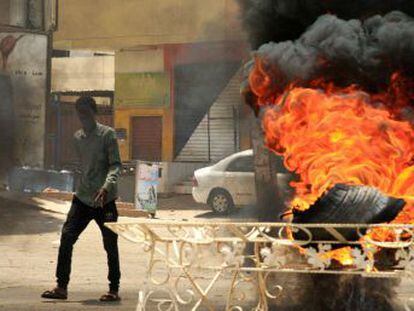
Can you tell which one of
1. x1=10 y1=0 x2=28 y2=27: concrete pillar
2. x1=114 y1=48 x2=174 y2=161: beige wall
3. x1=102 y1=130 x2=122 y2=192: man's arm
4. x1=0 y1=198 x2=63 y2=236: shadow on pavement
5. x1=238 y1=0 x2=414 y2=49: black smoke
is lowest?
x1=0 y1=198 x2=63 y2=236: shadow on pavement

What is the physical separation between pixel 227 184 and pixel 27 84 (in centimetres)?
673

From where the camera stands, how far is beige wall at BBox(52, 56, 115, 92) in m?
30.2

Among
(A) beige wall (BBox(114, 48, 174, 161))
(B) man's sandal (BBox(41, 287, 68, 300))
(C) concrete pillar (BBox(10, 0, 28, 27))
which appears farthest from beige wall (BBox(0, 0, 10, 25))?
(B) man's sandal (BBox(41, 287, 68, 300))

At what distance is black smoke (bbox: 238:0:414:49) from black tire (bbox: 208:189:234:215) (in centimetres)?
1235

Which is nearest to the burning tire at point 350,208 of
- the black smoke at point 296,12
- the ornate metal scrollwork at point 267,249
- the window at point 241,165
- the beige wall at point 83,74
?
the ornate metal scrollwork at point 267,249

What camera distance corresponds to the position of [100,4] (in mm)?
27047

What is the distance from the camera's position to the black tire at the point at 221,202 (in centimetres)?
2006

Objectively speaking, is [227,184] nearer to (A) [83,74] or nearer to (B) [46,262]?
(B) [46,262]

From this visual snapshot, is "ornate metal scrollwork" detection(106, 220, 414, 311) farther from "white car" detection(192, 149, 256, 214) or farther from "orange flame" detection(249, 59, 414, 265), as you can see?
"white car" detection(192, 149, 256, 214)

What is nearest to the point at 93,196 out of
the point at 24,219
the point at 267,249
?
the point at 267,249

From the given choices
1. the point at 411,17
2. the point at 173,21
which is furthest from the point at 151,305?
the point at 173,21

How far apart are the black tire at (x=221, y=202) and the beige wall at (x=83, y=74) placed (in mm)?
10626

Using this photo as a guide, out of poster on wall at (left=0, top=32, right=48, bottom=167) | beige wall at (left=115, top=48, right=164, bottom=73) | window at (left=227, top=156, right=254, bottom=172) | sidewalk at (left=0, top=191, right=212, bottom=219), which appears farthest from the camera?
beige wall at (left=115, top=48, right=164, bottom=73)

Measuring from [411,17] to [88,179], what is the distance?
325 cm
